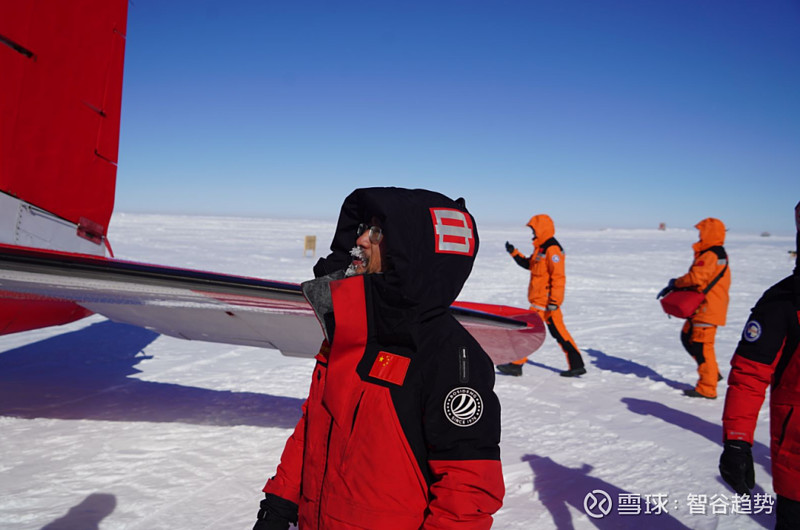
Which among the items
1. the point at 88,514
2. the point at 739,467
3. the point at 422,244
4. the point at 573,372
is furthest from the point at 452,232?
the point at 573,372

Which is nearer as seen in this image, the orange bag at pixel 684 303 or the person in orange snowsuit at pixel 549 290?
the orange bag at pixel 684 303

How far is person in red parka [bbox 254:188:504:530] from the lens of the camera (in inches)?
51.7

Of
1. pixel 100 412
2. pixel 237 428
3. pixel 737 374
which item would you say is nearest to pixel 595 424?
pixel 737 374

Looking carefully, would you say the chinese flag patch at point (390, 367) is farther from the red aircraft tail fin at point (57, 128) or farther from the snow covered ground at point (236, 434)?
the red aircraft tail fin at point (57, 128)

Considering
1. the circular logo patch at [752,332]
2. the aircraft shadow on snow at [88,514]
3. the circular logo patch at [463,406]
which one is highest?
the circular logo patch at [752,332]

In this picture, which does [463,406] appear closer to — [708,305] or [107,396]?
[107,396]

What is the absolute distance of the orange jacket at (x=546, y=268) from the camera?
6.29m

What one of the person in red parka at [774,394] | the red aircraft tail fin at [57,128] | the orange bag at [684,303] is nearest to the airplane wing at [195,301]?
the red aircraft tail fin at [57,128]

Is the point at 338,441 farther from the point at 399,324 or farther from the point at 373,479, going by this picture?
the point at 399,324

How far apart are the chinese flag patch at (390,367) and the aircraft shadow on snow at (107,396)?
3.35m

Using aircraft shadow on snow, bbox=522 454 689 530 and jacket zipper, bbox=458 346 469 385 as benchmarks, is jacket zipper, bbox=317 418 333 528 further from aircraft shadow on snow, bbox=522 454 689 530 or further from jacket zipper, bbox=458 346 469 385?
aircraft shadow on snow, bbox=522 454 689 530

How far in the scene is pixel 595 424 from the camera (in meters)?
4.70

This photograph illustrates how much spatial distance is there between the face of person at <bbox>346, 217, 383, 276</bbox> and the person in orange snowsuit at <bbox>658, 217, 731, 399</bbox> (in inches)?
201

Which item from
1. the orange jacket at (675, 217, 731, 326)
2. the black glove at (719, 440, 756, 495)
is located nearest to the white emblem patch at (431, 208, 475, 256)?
the black glove at (719, 440, 756, 495)
